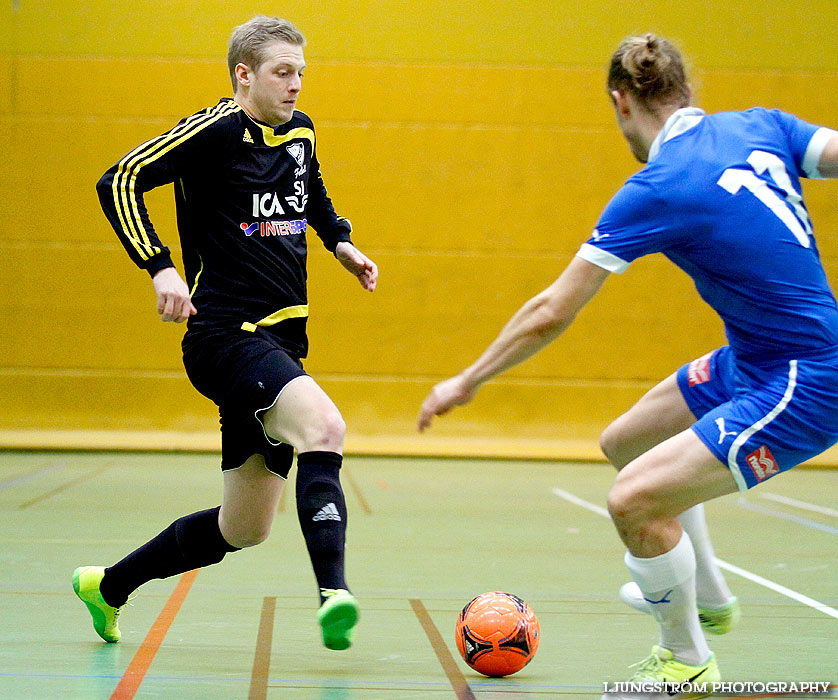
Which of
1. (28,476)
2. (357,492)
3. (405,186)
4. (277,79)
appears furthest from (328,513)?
(405,186)

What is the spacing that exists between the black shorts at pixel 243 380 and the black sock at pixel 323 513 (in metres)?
0.23

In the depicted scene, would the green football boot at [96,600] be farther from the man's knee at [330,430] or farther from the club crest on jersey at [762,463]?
the club crest on jersey at [762,463]

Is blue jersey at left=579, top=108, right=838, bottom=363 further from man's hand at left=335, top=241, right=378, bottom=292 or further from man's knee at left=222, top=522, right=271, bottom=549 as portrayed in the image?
man's knee at left=222, top=522, right=271, bottom=549

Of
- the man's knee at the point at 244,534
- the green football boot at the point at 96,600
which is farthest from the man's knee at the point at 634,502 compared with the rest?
the green football boot at the point at 96,600

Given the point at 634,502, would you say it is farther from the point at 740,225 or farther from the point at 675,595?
the point at 740,225

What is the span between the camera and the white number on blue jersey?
2590 millimetres

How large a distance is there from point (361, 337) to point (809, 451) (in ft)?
30.0

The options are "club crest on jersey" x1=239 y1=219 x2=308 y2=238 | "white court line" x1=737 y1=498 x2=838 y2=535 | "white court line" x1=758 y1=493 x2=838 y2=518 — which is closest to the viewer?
"club crest on jersey" x1=239 y1=219 x2=308 y2=238

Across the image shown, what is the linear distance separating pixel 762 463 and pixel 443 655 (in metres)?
1.34

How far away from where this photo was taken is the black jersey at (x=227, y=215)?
3.12 metres

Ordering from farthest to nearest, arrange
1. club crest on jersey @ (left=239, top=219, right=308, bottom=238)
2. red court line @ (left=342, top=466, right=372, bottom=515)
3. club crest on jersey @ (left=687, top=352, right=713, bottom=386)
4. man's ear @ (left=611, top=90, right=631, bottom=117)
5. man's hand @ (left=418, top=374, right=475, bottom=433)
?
red court line @ (left=342, top=466, right=372, bottom=515)
club crest on jersey @ (left=239, top=219, right=308, bottom=238)
club crest on jersey @ (left=687, top=352, right=713, bottom=386)
man's ear @ (left=611, top=90, right=631, bottom=117)
man's hand @ (left=418, top=374, right=475, bottom=433)

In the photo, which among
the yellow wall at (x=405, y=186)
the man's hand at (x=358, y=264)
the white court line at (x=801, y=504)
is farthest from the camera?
the yellow wall at (x=405, y=186)

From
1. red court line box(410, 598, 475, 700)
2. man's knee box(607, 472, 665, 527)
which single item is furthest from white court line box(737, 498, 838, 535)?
man's knee box(607, 472, 665, 527)

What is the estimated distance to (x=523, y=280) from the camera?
11664mm
